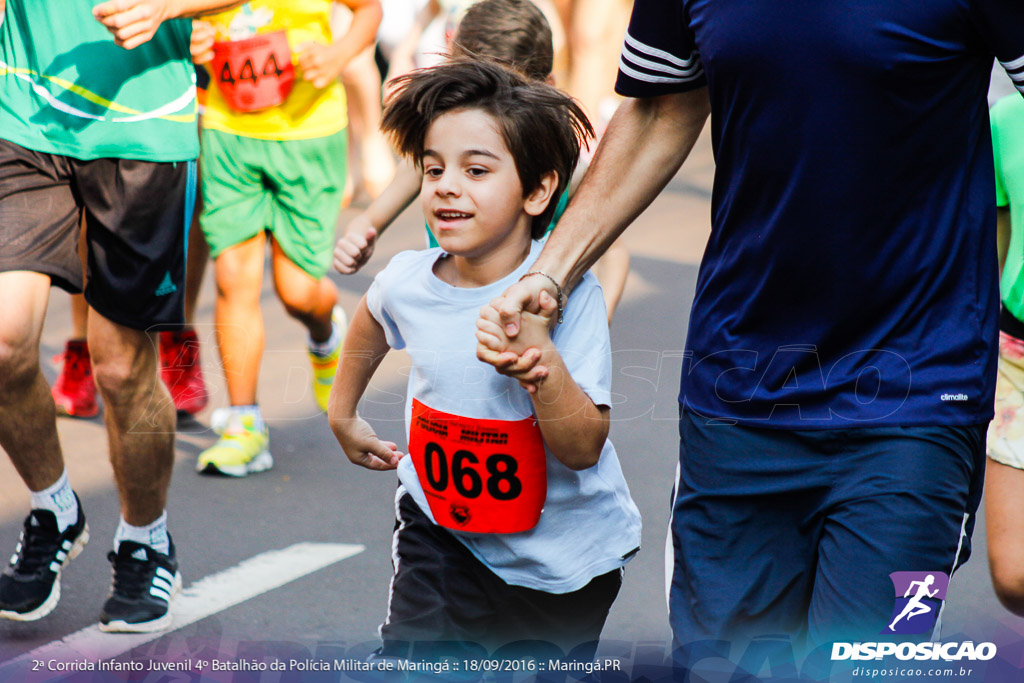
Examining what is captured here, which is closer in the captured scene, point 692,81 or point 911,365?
point 911,365

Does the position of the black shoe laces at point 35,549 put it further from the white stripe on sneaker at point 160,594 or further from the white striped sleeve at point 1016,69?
the white striped sleeve at point 1016,69

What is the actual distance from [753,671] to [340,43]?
3494 millimetres

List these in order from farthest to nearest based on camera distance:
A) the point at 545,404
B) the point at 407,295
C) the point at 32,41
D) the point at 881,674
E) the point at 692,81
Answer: the point at 32,41
the point at 407,295
the point at 692,81
the point at 545,404
the point at 881,674

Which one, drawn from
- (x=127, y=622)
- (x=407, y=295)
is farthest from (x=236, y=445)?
(x=407, y=295)

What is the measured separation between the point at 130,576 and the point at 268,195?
2.01 metres

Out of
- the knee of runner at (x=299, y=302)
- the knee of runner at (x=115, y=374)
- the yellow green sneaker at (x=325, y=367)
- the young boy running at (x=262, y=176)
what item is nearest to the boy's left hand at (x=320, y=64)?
the young boy running at (x=262, y=176)

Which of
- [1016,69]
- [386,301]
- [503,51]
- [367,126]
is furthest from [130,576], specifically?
[367,126]

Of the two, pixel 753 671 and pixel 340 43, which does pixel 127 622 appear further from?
pixel 340 43

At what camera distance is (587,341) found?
7.61 feet

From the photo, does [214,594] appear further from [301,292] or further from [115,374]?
[301,292]

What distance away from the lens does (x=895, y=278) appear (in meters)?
2.04

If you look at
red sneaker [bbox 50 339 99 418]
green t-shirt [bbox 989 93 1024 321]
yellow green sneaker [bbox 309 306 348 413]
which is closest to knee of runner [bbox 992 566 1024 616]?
green t-shirt [bbox 989 93 1024 321]

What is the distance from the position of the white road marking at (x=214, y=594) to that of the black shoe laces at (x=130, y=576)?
0.36 ft

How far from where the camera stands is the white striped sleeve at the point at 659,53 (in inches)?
87.4
